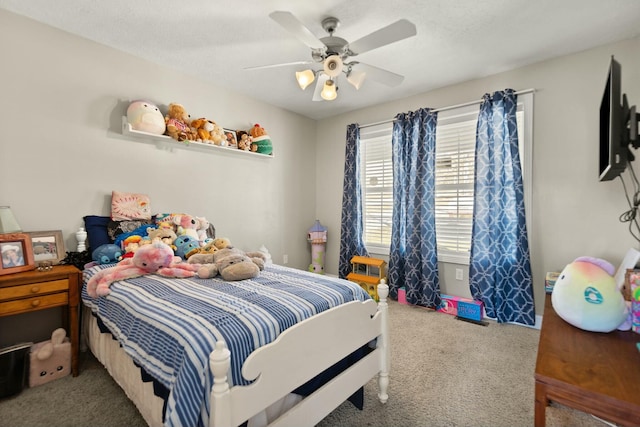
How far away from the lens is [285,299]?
1473mm

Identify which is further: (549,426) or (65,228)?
(65,228)

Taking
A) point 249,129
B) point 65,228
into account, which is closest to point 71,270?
point 65,228

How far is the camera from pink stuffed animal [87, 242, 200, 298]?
1.81 metres

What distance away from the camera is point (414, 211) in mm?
3299

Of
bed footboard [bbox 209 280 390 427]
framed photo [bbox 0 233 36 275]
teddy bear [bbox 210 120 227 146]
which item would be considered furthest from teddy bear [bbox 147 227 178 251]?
bed footboard [bbox 209 280 390 427]

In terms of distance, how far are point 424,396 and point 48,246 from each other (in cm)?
274

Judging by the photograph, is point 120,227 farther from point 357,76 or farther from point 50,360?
point 357,76

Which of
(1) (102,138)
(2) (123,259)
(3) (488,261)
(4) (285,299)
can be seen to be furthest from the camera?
(3) (488,261)

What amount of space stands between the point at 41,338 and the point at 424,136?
382cm

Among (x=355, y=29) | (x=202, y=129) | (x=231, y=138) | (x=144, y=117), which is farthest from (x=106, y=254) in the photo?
(x=355, y=29)

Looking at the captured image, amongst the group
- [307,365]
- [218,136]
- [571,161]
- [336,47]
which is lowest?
[307,365]

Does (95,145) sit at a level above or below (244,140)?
below

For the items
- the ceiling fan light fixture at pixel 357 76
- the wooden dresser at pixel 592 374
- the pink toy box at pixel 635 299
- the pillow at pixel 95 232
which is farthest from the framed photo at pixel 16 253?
the pink toy box at pixel 635 299

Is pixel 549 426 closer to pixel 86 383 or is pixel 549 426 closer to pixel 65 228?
pixel 86 383
